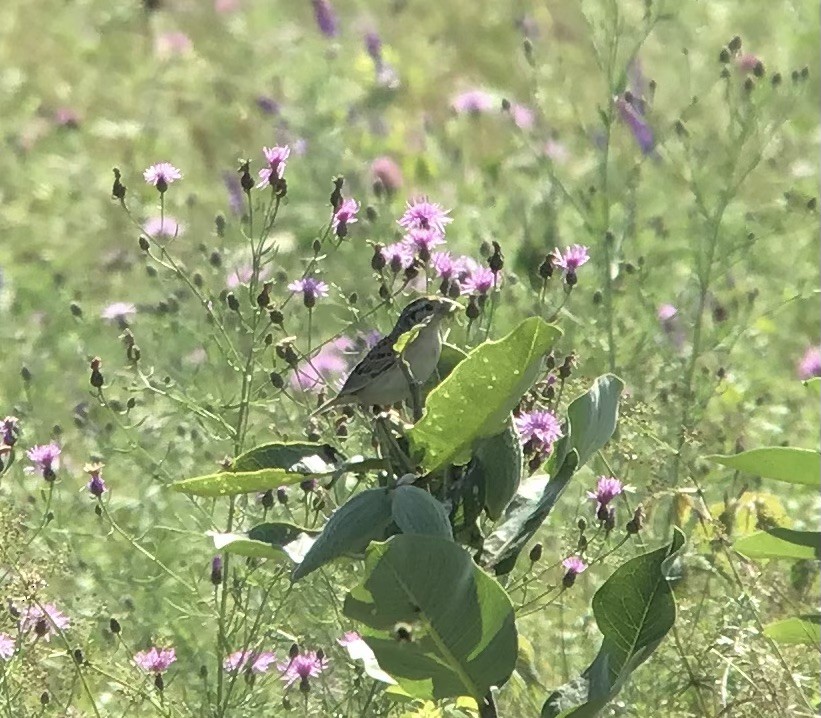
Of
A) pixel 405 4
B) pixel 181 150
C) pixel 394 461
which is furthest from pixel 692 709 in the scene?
pixel 405 4

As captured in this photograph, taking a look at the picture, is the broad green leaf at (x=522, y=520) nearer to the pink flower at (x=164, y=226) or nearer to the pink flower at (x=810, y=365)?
the pink flower at (x=810, y=365)

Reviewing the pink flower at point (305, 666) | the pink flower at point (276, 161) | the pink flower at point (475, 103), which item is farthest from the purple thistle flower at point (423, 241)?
the pink flower at point (475, 103)

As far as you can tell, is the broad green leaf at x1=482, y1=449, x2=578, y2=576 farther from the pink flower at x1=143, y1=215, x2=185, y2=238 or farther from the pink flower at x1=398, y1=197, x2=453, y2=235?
the pink flower at x1=143, y1=215, x2=185, y2=238

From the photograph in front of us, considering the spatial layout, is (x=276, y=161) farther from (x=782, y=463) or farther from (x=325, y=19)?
(x=325, y=19)

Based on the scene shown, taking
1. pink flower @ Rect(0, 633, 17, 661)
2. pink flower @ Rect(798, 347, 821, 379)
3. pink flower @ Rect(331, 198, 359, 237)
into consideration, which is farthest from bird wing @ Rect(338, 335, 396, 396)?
pink flower @ Rect(798, 347, 821, 379)

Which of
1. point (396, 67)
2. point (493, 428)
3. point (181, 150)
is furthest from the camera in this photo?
point (396, 67)

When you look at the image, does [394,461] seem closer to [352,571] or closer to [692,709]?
[352,571]
